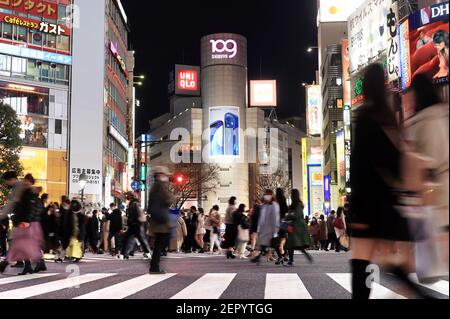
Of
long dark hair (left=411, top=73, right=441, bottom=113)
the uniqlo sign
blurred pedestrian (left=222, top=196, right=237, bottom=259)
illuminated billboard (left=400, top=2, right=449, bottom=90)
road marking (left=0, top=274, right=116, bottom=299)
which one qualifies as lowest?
road marking (left=0, top=274, right=116, bottom=299)

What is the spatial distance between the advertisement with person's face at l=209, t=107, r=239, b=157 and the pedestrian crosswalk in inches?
3193

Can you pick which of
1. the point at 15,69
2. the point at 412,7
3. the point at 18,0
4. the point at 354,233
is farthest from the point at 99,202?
the point at 354,233

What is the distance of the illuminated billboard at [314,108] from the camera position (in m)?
78.8

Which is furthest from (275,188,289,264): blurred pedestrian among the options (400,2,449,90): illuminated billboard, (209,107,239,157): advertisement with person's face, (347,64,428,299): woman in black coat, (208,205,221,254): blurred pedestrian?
(209,107,239,157): advertisement with person's face

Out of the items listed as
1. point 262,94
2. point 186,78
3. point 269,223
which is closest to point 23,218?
point 269,223

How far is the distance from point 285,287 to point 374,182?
145 inches

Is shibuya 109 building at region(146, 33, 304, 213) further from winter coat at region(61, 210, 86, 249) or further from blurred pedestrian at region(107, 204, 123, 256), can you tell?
winter coat at region(61, 210, 86, 249)

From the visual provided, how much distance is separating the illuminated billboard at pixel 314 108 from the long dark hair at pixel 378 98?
75.8 metres

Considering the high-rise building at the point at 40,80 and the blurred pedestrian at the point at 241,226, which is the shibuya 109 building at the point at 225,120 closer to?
the high-rise building at the point at 40,80

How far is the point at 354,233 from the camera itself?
3.87 m

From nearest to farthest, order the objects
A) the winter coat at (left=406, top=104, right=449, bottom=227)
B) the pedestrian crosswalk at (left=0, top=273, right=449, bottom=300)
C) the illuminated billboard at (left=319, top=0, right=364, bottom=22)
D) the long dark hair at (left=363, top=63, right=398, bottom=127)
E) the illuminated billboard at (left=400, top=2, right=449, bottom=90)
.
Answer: the winter coat at (left=406, top=104, right=449, bottom=227) → the long dark hair at (left=363, top=63, right=398, bottom=127) → the pedestrian crosswalk at (left=0, top=273, right=449, bottom=300) → the illuminated billboard at (left=400, top=2, right=449, bottom=90) → the illuminated billboard at (left=319, top=0, right=364, bottom=22)

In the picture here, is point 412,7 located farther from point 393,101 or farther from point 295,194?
point 393,101

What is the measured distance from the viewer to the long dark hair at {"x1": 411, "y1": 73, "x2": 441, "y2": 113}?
10.3 ft

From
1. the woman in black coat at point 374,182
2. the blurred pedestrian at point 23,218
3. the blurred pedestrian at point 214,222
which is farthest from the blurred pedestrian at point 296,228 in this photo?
the woman in black coat at point 374,182
